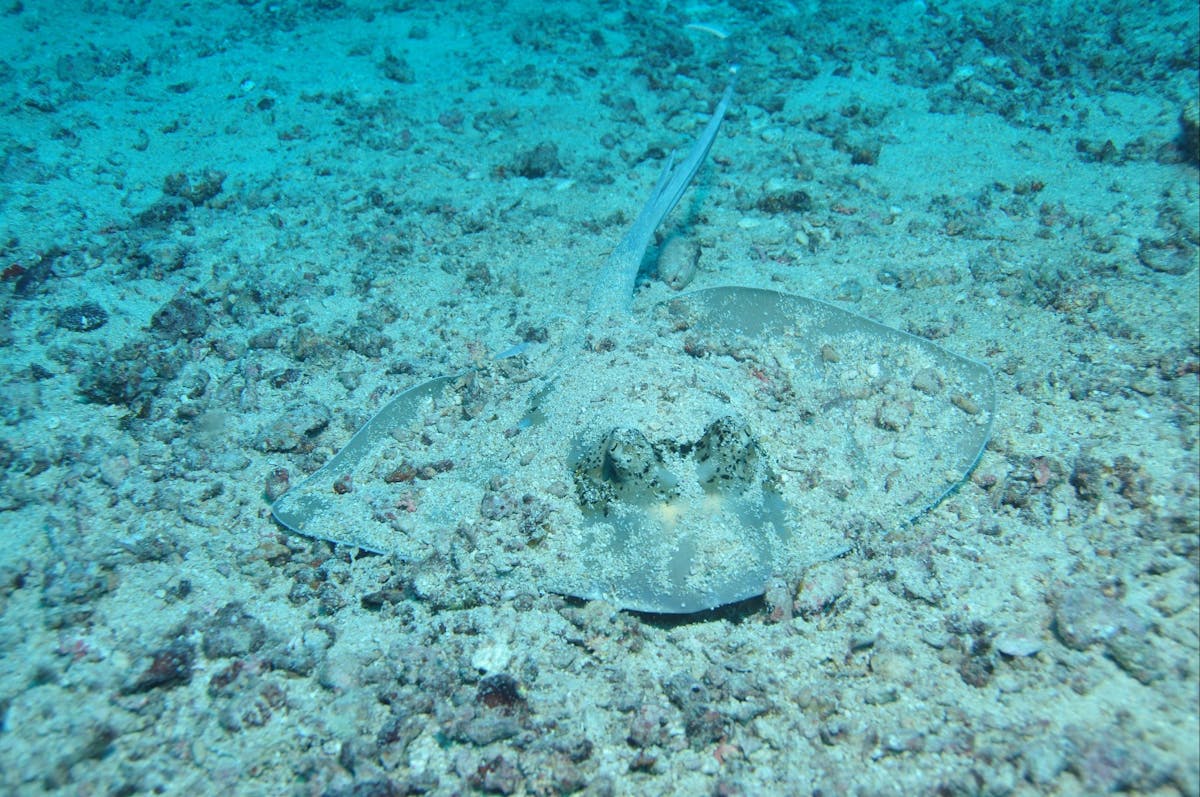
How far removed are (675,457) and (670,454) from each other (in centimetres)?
3

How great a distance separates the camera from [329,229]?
551cm

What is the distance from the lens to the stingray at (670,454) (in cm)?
282

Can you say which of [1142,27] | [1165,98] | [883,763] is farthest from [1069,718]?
[1142,27]

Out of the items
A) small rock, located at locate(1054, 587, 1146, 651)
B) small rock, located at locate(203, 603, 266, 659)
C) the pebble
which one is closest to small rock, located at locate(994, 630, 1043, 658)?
small rock, located at locate(1054, 587, 1146, 651)

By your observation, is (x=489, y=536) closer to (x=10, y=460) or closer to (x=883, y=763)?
(x=883, y=763)

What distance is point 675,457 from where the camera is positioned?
3.01 metres

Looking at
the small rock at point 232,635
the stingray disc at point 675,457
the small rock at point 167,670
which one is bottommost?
the small rock at point 167,670

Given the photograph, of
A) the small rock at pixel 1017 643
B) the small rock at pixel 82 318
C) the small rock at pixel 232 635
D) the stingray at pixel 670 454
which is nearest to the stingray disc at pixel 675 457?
the stingray at pixel 670 454

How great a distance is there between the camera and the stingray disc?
2.82 metres

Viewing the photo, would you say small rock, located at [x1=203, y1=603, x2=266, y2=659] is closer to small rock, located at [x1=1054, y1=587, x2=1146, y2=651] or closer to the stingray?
the stingray

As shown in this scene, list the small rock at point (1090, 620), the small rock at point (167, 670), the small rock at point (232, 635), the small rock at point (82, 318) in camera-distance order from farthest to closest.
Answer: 1. the small rock at point (82, 318)
2. the small rock at point (232, 635)
3. the small rock at point (167, 670)
4. the small rock at point (1090, 620)

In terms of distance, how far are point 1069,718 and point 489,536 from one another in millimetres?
2469

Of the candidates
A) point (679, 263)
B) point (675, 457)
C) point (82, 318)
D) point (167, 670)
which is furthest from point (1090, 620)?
point (82, 318)

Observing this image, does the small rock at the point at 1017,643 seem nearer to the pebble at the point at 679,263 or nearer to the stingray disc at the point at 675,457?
the stingray disc at the point at 675,457
